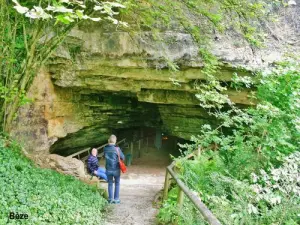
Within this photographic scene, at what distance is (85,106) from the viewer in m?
10.8

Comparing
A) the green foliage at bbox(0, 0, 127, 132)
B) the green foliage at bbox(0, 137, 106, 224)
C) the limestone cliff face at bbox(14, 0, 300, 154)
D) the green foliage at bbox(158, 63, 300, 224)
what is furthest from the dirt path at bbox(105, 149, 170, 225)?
the green foliage at bbox(0, 0, 127, 132)

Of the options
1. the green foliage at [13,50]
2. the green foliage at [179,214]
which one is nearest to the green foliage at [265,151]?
the green foliage at [179,214]

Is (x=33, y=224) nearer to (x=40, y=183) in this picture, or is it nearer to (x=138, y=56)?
(x=40, y=183)

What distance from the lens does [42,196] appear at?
14.1 feet

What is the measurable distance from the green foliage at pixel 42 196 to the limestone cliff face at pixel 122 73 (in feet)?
9.70

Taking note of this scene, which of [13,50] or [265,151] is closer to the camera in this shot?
[265,151]

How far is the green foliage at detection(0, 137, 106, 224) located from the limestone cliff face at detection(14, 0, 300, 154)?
2.96 m

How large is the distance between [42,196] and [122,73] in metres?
5.02

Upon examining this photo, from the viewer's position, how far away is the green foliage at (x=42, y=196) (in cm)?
383

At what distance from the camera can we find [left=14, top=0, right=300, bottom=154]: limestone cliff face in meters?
7.48

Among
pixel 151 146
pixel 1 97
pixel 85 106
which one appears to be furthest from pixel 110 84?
pixel 151 146

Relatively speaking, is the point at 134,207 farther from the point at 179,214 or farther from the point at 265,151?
the point at 265,151

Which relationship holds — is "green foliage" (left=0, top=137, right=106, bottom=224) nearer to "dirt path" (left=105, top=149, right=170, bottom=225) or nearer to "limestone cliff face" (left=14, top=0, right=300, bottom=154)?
"dirt path" (left=105, top=149, right=170, bottom=225)

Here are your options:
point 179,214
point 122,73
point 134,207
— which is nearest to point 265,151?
point 179,214
